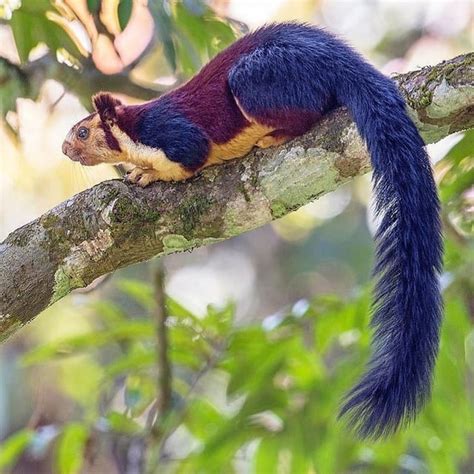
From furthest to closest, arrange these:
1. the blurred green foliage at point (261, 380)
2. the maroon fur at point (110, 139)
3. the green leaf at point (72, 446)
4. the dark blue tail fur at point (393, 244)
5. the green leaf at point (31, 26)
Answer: the green leaf at point (72, 446)
the blurred green foliage at point (261, 380)
the green leaf at point (31, 26)
the maroon fur at point (110, 139)
the dark blue tail fur at point (393, 244)

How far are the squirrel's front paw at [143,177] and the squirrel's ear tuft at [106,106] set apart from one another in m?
0.30

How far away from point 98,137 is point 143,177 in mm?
354

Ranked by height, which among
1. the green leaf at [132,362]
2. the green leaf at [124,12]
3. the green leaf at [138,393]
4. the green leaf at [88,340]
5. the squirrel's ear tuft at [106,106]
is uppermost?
the green leaf at [124,12]

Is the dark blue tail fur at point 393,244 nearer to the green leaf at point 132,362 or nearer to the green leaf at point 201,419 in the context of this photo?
the green leaf at point 132,362

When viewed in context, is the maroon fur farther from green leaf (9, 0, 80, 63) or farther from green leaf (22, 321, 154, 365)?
green leaf (22, 321, 154, 365)

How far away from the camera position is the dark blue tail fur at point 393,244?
196 centimetres

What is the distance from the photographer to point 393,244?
81.7 inches

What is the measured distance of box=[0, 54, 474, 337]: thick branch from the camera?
83.9 inches

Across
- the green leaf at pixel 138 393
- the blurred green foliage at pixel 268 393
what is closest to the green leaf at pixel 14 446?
the blurred green foliage at pixel 268 393

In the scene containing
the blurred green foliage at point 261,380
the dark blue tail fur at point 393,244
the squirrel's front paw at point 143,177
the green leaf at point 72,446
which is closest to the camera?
the dark blue tail fur at point 393,244

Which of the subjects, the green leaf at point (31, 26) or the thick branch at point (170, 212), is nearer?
the thick branch at point (170, 212)

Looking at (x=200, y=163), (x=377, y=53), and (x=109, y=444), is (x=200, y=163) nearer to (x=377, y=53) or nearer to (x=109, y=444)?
(x=109, y=444)

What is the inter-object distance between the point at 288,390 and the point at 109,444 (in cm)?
82

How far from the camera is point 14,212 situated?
6.09 meters
